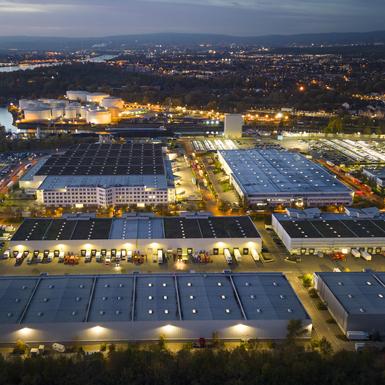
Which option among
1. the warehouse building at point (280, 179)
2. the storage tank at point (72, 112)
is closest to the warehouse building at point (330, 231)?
the warehouse building at point (280, 179)

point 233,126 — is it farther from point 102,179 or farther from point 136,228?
point 136,228

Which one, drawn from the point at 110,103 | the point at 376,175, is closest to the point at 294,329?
the point at 376,175

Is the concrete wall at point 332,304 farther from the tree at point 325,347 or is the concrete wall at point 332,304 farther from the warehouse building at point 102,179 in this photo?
the warehouse building at point 102,179

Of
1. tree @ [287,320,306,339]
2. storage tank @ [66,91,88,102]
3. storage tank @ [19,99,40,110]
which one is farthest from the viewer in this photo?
storage tank @ [66,91,88,102]

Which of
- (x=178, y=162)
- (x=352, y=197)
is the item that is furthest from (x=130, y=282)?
(x=178, y=162)

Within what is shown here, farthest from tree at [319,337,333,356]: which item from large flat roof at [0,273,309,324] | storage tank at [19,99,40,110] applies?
storage tank at [19,99,40,110]

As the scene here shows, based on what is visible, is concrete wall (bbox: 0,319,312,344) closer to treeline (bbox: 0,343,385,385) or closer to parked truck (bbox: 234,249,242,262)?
treeline (bbox: 0,343,385,385)

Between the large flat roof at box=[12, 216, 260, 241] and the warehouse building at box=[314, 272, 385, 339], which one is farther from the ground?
the warehouse building at box=[314, 272, 385, 339]
